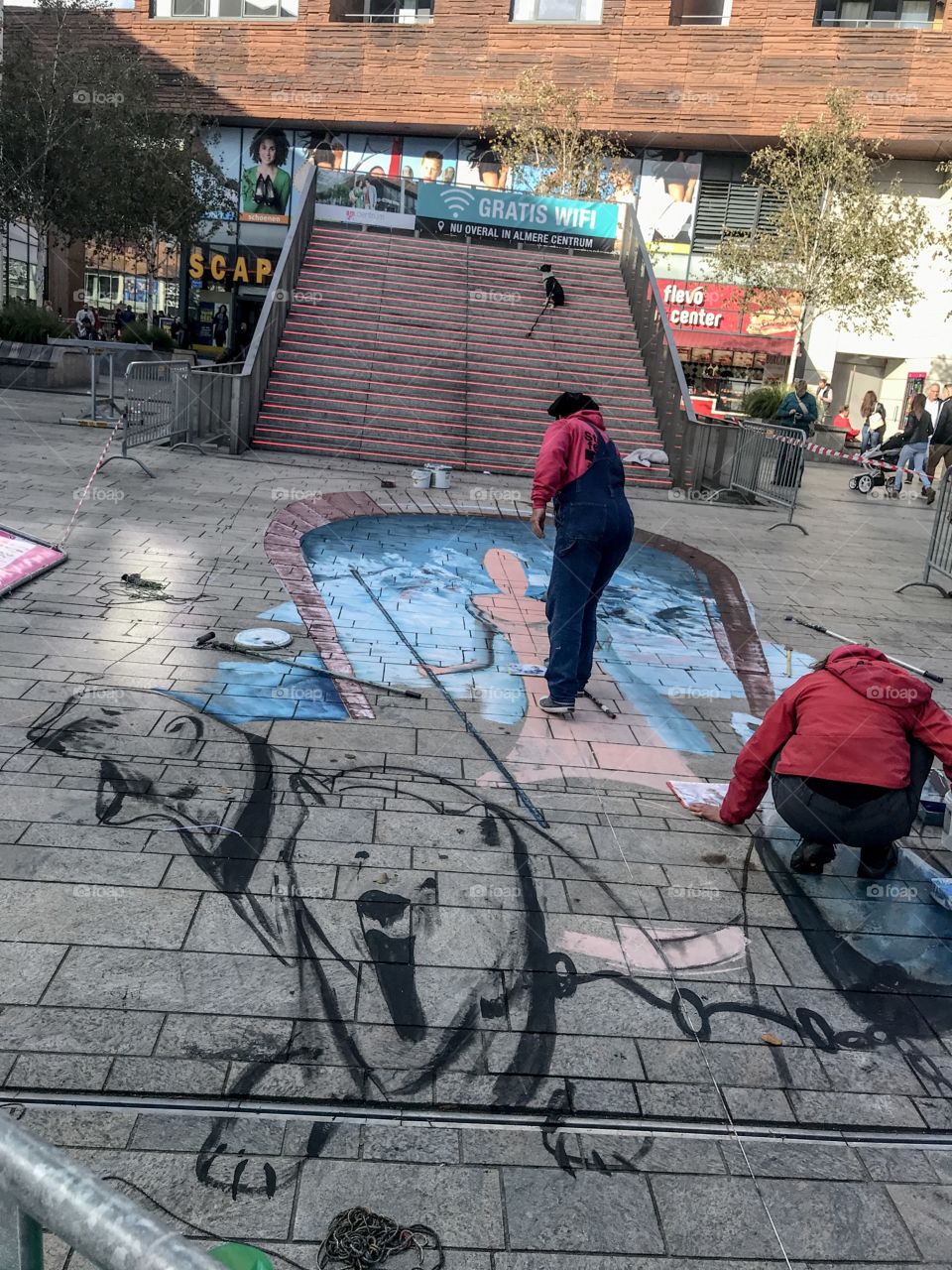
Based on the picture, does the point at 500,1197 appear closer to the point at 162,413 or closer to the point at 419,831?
the point at 419,831

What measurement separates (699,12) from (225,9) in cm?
1606

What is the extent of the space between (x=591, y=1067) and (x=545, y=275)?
778 inches

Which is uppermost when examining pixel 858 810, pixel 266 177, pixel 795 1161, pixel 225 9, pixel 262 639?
pixel 225 9

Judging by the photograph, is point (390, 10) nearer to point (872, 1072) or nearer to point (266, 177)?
point (266, 177)

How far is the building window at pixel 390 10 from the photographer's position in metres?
35.8

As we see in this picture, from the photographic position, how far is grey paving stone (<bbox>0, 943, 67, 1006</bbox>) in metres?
3.40

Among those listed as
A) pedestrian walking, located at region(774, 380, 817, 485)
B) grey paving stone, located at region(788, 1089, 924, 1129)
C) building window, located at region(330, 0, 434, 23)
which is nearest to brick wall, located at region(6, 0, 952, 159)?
building window, located at region(330, 0, 434, 23)

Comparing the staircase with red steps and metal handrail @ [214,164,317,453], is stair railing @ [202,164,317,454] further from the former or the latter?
the staircase with red steps

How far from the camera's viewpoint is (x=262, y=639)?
711 centimetres

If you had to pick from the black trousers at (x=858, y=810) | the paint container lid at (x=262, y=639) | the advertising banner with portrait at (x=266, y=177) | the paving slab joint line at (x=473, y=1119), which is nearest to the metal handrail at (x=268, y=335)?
the paint container lid at (x=262, y=639)

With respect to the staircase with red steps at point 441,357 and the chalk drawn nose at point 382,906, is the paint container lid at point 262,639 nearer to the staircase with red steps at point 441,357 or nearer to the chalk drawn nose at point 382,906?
the chalk drawn nose at point 382,906

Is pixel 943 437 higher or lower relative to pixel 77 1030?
higher

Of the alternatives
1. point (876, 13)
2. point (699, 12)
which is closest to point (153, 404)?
point (699, 12)

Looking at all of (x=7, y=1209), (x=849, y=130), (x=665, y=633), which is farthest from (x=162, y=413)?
(x=849, y=130)
